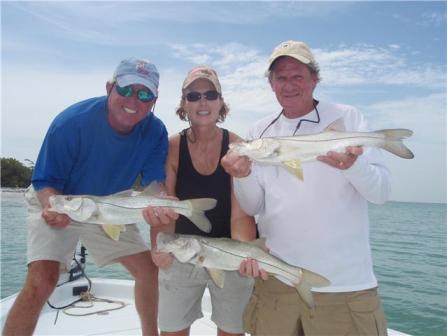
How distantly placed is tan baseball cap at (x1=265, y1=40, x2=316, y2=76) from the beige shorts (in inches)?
108

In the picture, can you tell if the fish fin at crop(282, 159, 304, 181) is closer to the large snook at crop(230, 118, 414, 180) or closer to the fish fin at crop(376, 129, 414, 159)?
the large snook at crop(230, 118, 414, 180)

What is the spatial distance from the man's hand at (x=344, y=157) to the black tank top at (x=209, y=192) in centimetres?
126

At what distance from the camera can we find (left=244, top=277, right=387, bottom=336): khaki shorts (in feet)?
11.5

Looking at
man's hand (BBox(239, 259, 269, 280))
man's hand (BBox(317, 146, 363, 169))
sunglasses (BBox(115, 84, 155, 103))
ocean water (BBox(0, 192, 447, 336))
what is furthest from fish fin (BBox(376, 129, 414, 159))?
ocean water (BBox(0, 192, 447, 336))

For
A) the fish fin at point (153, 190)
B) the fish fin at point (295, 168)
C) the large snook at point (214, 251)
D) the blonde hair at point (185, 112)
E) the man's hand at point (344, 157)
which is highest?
the blonde hair at point (185, 112)

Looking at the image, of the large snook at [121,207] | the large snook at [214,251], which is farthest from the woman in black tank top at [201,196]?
the large snook at [214,251]

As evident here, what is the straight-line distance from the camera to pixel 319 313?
358 cm

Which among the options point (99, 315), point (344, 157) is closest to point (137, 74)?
point (344, 157)

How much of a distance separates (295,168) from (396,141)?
2.88 feet

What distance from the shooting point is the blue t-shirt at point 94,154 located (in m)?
4.28

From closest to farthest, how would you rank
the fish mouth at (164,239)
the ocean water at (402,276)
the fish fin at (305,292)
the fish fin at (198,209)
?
the fish fin at (305,292), the fish mouth at (164,239), the fish fin at (198,209), the ocean water at (402,276)

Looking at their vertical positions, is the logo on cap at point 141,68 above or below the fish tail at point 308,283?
above

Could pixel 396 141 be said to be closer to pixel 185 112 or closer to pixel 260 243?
pixel 260 243

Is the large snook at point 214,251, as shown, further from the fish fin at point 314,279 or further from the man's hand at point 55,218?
the man's hand at point 55,218
